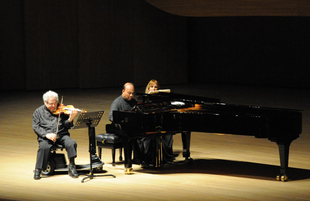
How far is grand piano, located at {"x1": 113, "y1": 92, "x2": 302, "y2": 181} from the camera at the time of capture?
6.25 metres

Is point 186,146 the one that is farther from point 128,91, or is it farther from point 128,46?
point 128,46

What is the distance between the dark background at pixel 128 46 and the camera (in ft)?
49.5

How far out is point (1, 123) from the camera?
10359 millimetres

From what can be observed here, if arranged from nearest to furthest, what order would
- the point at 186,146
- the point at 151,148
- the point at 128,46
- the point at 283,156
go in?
the point at 283,156 < the point at 151,148 < the point at 186,146 < the point at 128,46

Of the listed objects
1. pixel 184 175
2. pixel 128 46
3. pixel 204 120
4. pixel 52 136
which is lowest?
pixel 184 175

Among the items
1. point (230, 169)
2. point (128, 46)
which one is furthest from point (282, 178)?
→ point (128, 46)

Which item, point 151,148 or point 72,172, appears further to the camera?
point 151,148

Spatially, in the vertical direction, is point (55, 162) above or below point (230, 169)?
above

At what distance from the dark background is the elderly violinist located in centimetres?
869

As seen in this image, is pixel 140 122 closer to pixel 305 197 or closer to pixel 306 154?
pixel 305 197

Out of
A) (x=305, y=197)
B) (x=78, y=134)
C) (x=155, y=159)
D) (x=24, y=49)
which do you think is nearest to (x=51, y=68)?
(x=24, y=49)

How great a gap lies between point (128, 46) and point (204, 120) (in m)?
9.68

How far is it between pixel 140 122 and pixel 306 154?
102 inches

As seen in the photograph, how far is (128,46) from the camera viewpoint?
52.5 feet
